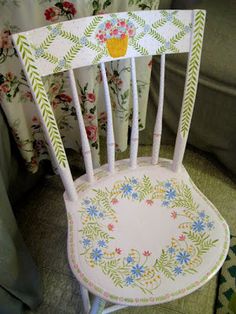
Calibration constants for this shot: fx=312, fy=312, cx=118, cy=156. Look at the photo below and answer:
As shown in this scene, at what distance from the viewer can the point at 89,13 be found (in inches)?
29.5

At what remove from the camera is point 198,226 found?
71cm

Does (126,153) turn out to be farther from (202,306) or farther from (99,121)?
(202,306)

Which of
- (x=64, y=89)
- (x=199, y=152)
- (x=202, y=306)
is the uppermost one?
(x=64, y=89)

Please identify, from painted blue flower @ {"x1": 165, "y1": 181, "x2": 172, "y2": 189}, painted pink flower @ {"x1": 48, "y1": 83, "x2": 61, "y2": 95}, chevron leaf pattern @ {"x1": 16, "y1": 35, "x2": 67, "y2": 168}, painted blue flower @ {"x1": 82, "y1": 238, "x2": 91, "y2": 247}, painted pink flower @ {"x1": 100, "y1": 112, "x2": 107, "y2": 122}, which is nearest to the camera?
chevron leaf pattern @ {"x1": 16, "y1": 35, "x2": 67, "y2": 168}

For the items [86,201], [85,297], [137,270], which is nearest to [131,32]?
[86,201]

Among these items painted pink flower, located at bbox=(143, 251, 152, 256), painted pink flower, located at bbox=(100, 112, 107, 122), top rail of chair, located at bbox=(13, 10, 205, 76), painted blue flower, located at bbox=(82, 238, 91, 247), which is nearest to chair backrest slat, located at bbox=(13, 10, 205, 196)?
top rail of chair, located at bbox=(13, 10, 205, 76)

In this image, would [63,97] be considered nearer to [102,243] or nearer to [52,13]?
[52,13]

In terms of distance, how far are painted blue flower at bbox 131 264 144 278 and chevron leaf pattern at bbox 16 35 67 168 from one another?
0.91 feet

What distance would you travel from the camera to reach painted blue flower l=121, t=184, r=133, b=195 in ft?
2.53

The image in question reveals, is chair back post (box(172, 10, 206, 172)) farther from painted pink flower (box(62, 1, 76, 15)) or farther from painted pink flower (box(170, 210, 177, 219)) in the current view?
painted pink flower (box(62, 1, 76, 15))

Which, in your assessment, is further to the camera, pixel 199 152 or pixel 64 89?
pixel 199 152

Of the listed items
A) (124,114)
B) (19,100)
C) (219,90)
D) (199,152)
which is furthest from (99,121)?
(199,152)

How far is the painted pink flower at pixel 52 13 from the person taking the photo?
722mm

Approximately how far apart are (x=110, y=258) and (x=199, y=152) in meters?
0.84
